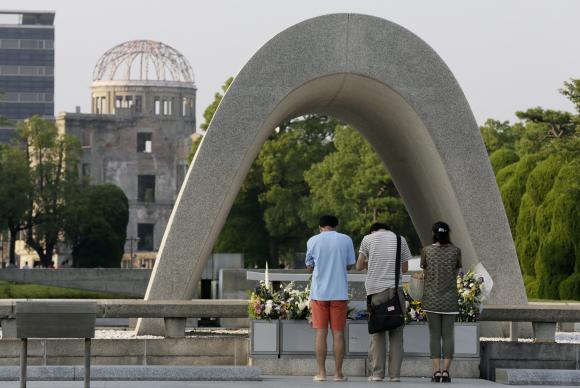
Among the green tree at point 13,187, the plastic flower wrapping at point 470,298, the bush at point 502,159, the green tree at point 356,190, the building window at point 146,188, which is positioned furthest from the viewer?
the building window at point 146,188

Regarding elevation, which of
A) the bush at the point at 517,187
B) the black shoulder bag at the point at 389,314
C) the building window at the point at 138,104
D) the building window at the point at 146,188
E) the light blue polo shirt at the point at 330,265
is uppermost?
the building window at the point at 138,104

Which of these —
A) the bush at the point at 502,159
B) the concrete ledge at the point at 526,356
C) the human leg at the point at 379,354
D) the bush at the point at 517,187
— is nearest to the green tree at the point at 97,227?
the bush at the point at 502,159

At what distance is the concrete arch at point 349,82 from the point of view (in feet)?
62.0

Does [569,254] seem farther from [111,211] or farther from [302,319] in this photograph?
[111,211]

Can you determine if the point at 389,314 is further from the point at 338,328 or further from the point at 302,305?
the point at 302,305

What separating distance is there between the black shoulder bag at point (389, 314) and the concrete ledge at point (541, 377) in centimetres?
127

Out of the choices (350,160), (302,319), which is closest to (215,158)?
(302,319)

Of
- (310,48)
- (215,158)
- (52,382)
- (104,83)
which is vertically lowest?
(52,382)

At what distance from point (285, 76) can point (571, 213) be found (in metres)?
22.7

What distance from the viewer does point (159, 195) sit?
110625 mm

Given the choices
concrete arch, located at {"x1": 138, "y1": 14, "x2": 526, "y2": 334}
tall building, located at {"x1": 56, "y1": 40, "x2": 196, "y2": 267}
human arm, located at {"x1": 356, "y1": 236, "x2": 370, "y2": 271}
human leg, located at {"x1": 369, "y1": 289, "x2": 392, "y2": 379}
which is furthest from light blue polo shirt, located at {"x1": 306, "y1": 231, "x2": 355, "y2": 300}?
tall building, located at {"x1": 56, "y1": 40, "x2": 196, "y2": 267}

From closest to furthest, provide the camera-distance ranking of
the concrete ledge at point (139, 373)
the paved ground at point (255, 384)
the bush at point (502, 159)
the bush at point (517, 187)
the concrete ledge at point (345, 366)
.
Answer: the paved ground at point (255, 384), the concrete ledge at point (139, 373), the concrete ledge at point (345, 366), the bush at point (517, 187), the bush at point (502, 159)

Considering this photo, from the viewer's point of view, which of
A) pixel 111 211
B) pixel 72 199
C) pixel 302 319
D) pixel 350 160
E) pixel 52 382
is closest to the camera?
pixel 52 382

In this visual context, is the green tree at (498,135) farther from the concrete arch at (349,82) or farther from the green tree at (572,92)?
the concrete arch at (349,82)
